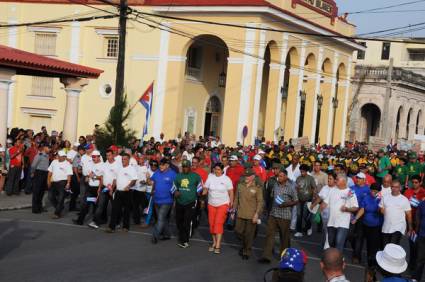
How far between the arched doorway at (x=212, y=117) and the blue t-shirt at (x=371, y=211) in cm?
2773

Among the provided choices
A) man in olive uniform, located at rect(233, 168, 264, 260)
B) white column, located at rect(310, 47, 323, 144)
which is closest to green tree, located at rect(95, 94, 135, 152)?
man in olive uniform, located at rect(233, 168, 264, 260)

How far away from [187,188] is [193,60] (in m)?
26.4

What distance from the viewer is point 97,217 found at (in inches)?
591

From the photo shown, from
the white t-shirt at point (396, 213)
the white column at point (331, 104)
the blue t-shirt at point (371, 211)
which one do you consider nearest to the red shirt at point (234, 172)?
the blue t-shirt at point (371, 211)

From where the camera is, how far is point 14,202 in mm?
18047

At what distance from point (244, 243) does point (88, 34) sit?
2669 cm

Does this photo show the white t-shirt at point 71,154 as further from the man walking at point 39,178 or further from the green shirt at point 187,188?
the green shirt at point 187,188

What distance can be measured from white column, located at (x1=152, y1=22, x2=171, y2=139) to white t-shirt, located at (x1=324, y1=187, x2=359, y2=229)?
23719 mm

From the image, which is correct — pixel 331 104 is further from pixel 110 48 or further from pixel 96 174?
pixel 96 174

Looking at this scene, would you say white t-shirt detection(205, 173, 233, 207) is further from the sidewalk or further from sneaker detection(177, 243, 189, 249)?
the sidewalk

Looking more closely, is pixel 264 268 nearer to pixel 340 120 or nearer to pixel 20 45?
pixel 20 45

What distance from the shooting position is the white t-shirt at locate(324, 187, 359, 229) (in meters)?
12.4

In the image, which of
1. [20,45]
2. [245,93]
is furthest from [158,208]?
[20,45]

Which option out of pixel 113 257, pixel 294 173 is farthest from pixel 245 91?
pixel 113 257
